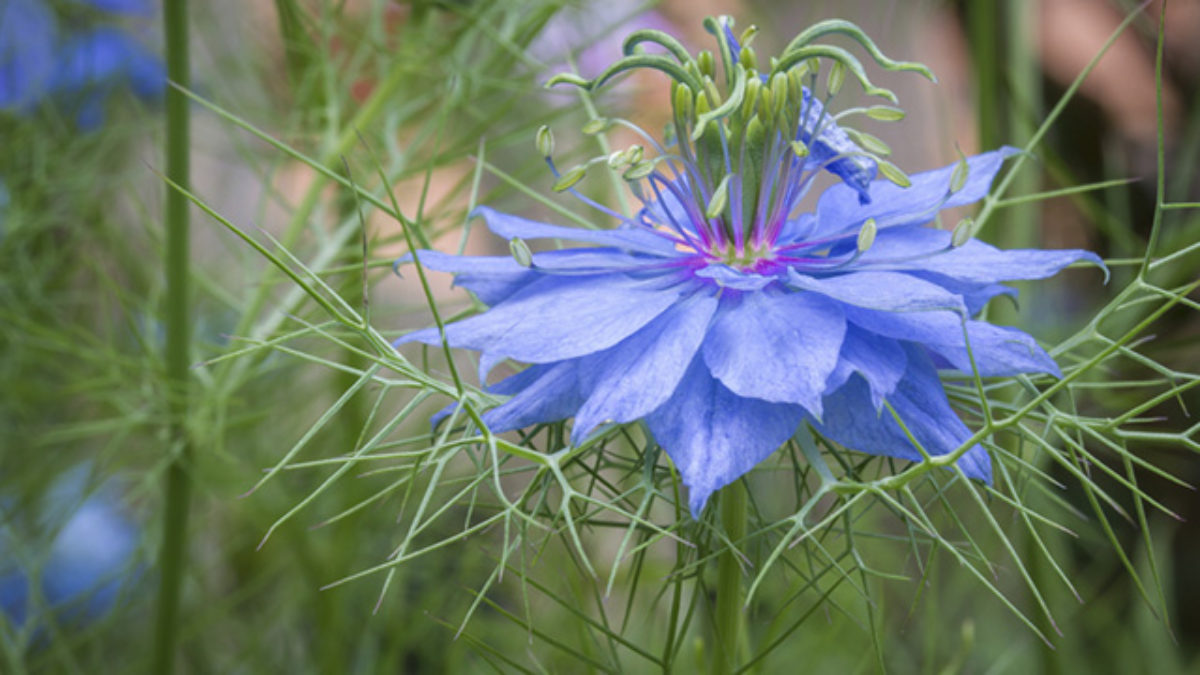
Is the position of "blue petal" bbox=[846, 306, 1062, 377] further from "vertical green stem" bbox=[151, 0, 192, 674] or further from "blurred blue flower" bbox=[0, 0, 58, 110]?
"blurred blue flower" bbox=[0, 0, 58, 110]

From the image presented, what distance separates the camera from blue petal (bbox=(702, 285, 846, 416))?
0.43m

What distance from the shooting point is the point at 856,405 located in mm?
477

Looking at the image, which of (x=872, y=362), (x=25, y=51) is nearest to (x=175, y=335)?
(x=872, y=362)

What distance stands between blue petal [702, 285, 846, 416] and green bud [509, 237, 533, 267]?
102 millimetres

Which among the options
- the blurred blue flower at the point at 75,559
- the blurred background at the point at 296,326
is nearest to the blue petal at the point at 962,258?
the blurred background at the point at 296,326

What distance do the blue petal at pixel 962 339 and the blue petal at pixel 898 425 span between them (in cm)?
2

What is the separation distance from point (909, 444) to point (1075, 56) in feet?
5.60

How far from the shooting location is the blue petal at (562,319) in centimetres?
47

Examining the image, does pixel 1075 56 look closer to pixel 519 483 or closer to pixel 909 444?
pixel 519 483

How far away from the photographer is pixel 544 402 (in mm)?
495

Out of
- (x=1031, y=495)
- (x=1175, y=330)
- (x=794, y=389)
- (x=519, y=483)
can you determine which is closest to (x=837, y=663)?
(x=1031, y=495)

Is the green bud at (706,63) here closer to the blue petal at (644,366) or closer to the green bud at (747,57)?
the green bud at (747,57)

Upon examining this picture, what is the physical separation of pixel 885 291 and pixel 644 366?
0.11 metres

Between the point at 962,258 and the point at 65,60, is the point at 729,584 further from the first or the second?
the point at 65,60
